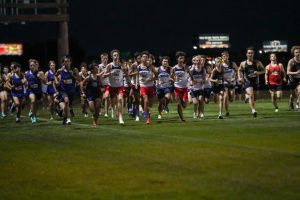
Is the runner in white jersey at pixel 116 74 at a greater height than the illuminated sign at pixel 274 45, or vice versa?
the illuminated sign at pixel 274 45

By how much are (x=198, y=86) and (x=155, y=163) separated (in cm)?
1292

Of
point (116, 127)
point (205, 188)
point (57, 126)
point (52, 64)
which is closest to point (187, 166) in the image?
point (205, 188)

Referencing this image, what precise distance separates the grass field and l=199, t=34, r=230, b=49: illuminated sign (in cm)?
15623

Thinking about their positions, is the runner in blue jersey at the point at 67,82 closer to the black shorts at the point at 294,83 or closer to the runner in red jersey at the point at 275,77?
the black shorts at the point at 294,83

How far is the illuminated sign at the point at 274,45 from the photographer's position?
582 feet

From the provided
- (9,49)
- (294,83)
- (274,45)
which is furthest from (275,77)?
(274,45)

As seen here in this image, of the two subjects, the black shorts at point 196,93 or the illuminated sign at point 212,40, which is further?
the illuminated sign at point 212,40

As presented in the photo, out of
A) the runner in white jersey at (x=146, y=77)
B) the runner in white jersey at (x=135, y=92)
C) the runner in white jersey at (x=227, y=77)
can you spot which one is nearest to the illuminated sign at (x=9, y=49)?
the runner in white jersey at (x=135, y=92)

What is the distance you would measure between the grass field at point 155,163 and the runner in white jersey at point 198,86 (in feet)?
14.1

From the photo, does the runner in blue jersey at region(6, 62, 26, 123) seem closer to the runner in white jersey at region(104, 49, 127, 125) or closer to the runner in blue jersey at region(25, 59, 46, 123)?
the runner in blue jersey at region(25, 59, 46, 123)

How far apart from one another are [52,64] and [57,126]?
6395mm

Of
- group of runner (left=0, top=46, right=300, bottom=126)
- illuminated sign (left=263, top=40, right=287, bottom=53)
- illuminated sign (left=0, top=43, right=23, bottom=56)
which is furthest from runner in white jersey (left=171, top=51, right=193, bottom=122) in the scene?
illuminated sign (left=263, top=40, right=287, bottom=53)

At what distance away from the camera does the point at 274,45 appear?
584ft

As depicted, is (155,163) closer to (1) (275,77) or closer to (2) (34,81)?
(2) (34,81)
